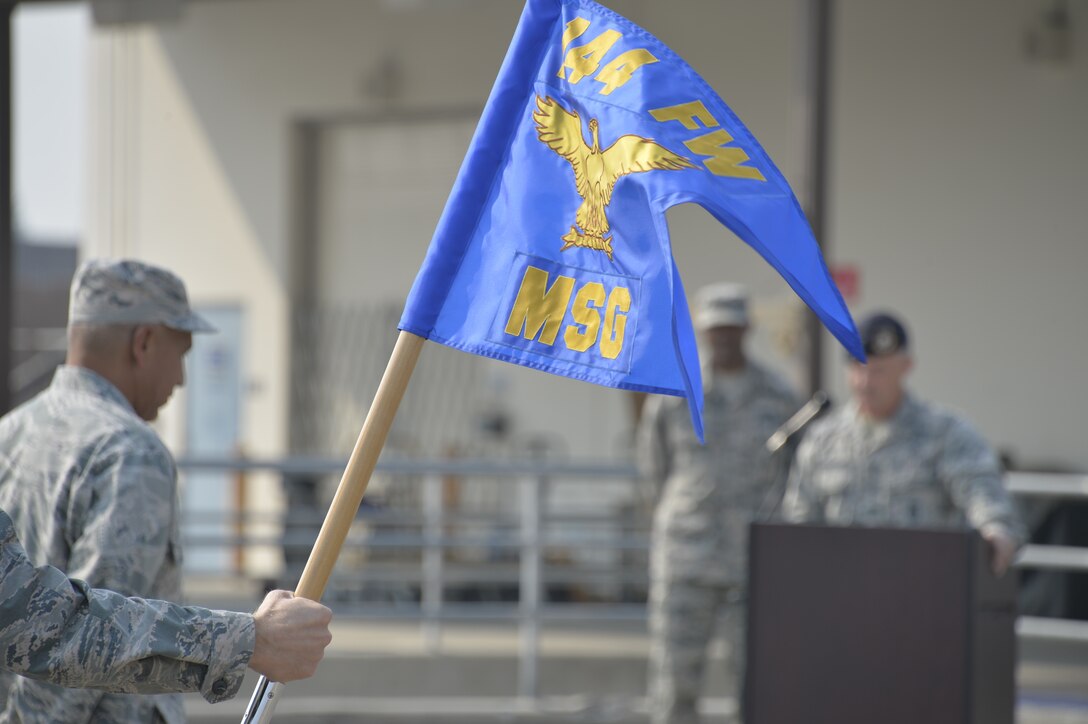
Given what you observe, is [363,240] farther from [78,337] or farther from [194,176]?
[78,337]

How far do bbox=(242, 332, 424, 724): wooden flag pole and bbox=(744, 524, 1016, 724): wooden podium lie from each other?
2.15m

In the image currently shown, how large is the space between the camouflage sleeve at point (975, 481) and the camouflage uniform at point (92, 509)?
2683 millimetres

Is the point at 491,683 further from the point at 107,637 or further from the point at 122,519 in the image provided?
the point at 107,637

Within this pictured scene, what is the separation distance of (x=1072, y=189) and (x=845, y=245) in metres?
1.52

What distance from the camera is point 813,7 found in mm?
6633

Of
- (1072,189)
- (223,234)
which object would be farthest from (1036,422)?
(223,234)

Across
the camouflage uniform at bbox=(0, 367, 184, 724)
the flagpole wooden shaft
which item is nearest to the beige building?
the camouflage uniform at bbox=(0, 367, 184, 724)

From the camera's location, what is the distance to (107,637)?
222 centimetres

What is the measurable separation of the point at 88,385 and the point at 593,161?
112 cm

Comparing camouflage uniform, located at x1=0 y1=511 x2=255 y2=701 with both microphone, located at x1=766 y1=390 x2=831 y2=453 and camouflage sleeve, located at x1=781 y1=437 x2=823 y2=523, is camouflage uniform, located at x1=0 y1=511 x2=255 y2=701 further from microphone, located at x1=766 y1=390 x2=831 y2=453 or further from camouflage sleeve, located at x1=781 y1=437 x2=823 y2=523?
camouflage sleeve, located at x1=781 y1=437 x2=823 y2=523

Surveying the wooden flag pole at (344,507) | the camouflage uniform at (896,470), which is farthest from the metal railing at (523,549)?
the wooden flag pole at (344,507)

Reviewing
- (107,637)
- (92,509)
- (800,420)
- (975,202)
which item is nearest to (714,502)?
(800,420)

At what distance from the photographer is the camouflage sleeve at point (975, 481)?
181 inches

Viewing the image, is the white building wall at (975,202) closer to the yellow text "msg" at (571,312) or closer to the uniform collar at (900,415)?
the uniform collar at (900,415)
